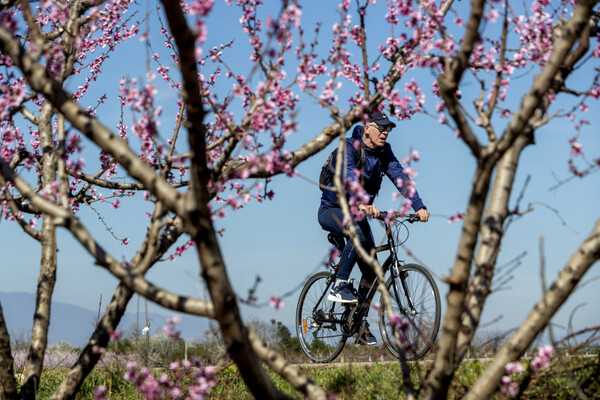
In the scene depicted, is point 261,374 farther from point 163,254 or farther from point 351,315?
point 351,315

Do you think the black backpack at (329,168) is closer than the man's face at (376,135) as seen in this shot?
Yes

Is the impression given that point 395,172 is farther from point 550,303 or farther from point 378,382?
point 550,303

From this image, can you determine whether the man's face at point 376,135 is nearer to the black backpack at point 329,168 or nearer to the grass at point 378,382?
the black backpack at point 329,168

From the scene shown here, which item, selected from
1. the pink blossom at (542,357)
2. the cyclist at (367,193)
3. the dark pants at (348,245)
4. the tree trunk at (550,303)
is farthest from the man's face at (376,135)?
the tree trunk at (550,303)

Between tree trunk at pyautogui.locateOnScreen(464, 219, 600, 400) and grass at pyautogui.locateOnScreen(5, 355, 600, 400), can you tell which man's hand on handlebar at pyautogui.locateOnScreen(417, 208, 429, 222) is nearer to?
grass at pyautogui.locateOnScreen(5, 355, 600, 400)

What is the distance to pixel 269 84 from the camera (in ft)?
15.5

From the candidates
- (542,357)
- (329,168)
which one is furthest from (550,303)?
(329,168)

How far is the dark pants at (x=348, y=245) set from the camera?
805 centimetres

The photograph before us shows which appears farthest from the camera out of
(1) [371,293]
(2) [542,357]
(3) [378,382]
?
(1) [371,293]

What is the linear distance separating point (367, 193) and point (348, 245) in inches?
27.2

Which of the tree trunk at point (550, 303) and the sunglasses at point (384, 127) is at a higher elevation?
the sunglasses at point (384, 127)

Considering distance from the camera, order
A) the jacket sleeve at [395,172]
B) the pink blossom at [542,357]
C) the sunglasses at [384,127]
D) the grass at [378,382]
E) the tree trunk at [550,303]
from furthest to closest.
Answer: the jacket sleeve at [395,172] < the sunglasses at [384,127] < the grass at [378,382] < the pink blossom at [542,357] < the tree trunk at [550,303]

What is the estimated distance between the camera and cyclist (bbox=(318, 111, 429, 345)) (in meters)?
7.72

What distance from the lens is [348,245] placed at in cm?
806
